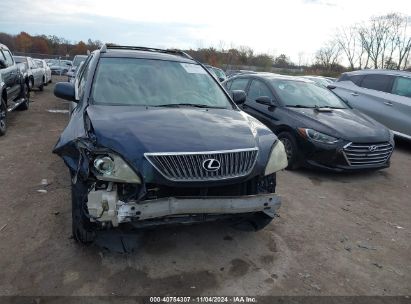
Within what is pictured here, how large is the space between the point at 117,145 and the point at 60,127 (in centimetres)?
667

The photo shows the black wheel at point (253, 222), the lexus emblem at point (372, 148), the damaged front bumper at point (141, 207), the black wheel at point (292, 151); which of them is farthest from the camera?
the black wheel at point (292, 151)

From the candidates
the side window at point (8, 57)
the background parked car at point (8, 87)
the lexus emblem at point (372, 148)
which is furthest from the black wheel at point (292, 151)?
the side window at point (8, 57)

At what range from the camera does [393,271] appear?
3.63 metres

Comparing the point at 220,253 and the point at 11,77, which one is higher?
the point at 11,77

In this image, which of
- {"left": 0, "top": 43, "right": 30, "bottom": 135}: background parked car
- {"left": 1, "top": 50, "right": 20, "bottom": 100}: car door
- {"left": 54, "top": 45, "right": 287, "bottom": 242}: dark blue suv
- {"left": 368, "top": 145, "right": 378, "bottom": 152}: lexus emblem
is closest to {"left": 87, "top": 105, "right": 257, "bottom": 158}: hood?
{"left": 54, "top": 45, "right": 287, "bottom": 242}: dark blue suv

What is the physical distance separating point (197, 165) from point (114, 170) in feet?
2.14

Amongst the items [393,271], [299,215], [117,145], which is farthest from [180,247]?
[393,271]

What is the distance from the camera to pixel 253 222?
377 cm

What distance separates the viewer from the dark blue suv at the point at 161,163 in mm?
3029

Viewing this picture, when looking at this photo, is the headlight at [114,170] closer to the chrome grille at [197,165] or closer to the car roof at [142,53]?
the chrome grille at [197,165]

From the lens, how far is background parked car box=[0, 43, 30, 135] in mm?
7892

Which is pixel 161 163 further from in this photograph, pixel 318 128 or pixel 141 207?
pixel 318 128

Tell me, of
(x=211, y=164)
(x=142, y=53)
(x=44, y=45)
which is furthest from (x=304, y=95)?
(x=44, y=45)

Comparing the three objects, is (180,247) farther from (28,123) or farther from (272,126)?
(28,123)
